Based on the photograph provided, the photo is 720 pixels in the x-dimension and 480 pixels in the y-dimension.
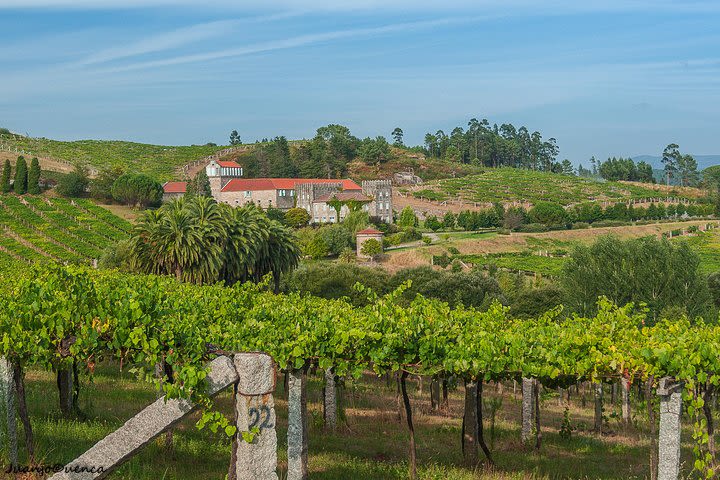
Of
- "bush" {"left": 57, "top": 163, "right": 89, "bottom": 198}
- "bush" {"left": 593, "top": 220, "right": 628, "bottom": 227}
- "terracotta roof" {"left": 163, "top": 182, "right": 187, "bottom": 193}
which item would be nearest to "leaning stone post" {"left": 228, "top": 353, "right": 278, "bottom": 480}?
"bush" {"left": 57, "top": 163, "right": 89, "bottom": 198}

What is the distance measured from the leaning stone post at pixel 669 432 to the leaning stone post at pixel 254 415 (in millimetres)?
5836

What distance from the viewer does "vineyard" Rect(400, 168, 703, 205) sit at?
13288 centimetres

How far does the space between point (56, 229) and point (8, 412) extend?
241 ft

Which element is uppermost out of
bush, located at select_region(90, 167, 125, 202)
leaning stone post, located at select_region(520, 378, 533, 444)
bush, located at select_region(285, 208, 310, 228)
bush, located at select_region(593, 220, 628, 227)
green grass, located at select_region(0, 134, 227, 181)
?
green grass, located at select_region(0, 134, 227, 181)

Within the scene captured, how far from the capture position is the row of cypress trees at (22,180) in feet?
312

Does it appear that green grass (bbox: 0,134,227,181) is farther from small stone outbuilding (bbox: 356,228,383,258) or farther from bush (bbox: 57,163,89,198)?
small stone outbuilding (bbox: 356,228,383,258)

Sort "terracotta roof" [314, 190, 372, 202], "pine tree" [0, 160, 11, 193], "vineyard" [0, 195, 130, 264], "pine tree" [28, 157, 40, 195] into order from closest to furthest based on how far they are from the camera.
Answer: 1. "vineyard" [0, 195, 130, 264]
2. "pine tree" [0, 160, 11, 193]
3. "pine tree" [28, 157, 40, 195]
4. "terracotta roof" [314, 190, 372, 202]

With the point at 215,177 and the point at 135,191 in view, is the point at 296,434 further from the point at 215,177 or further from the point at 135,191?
the point at 215,177

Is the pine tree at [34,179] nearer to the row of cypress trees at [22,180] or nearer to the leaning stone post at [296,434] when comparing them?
the row of cypress trees at [22,180]

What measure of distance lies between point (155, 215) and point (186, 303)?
20968 millimetres

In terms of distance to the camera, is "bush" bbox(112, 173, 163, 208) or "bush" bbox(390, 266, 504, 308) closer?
"bush" bbox(390, 266, 504, 308)

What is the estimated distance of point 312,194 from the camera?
111m

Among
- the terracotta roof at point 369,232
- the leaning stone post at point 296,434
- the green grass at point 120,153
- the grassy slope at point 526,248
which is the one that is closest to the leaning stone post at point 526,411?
the leaning stone post at point 296,434

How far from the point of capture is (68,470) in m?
8.07
